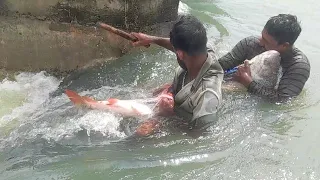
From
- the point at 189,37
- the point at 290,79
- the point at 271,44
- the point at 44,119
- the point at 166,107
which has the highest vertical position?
the point at 189,37

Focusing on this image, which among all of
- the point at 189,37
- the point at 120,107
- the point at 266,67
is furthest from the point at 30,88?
the point at 266,67

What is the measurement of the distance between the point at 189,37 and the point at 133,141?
121 centimetres

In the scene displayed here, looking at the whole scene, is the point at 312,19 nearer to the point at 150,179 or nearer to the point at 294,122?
the point at 294,122

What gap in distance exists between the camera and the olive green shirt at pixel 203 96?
3.63 metres

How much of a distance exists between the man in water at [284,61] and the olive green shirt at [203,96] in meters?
1.10

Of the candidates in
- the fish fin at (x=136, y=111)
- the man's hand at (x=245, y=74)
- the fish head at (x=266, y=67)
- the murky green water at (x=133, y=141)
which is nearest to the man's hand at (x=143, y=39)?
the murky green water at (x=133, y=141)

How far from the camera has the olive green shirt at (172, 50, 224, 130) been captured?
11.9ft

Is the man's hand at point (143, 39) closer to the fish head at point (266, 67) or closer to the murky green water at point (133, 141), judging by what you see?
the murky green water at point (133, 141)

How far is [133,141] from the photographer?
4082 millimetres

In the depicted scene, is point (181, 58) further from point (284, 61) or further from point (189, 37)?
point (284, 61)

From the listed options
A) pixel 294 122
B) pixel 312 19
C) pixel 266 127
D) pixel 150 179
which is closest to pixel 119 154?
pixel 150 179

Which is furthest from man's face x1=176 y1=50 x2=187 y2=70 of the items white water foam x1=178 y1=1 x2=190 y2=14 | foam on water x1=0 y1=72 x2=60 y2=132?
white water foam x1=178 y1=1 x2=190 y2=14

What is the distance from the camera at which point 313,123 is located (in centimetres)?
491

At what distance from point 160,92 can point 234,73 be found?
999 millimetres
